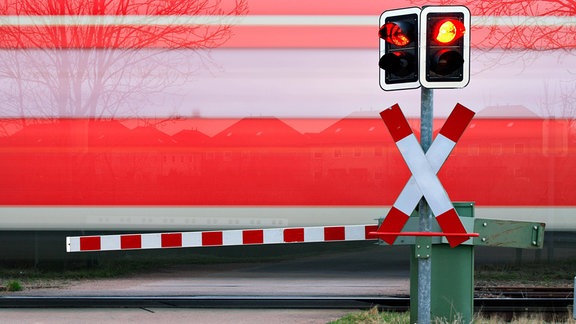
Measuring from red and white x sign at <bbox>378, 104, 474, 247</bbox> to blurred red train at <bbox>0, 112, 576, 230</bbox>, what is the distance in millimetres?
1709

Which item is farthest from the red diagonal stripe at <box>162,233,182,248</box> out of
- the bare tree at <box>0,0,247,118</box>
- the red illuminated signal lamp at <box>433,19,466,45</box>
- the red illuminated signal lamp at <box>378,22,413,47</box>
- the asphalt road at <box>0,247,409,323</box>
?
the red illuminated signal lamp at <box>433,19,466,45</box>

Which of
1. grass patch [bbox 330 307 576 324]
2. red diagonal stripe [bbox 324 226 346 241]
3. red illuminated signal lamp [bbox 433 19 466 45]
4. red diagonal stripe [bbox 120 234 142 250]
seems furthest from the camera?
red diagonal stripe [bbox 120 234 142 250]

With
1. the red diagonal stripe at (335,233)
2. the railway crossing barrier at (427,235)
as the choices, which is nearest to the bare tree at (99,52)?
the railway crossing barrier at (427,235)

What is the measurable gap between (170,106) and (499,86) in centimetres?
265

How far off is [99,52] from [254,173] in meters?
1.60

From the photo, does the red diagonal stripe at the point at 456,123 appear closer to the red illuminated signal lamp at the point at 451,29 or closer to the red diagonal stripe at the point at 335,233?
the red illuminated signal lamp at the point at 451,29

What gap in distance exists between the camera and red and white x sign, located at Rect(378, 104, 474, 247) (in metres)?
4.63

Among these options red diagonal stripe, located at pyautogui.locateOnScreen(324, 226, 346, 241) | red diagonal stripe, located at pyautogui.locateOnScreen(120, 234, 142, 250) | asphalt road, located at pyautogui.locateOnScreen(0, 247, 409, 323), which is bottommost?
asphalt road, located at pyautogui.locateOnScreen(0, 247, 409, 323)

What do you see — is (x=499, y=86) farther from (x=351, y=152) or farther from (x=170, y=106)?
(x=170, y=106)

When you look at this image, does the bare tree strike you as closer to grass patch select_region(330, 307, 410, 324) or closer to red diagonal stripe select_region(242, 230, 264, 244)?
red diagonal stripe select_region(242, 230, 264, 244)

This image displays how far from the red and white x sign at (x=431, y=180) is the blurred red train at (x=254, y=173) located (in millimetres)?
1709

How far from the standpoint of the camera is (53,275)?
21.6ft

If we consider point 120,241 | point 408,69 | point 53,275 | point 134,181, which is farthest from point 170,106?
point 408,69

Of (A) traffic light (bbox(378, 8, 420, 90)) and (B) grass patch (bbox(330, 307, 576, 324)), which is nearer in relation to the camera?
(A) traffic light (bbox(378, 8, 420, 90))
